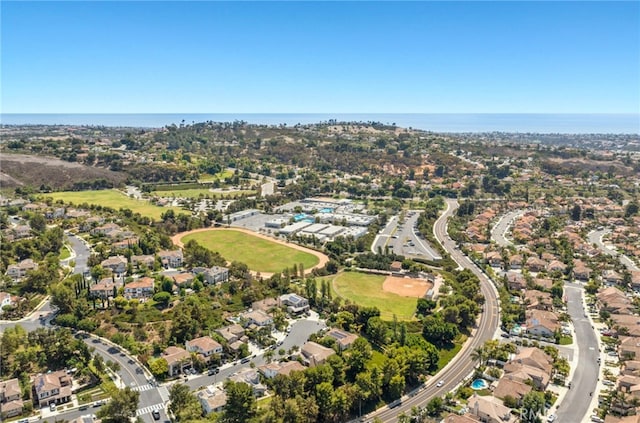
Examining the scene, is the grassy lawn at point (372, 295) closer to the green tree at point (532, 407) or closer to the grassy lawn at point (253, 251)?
the grassy lawn at point (253, 251)

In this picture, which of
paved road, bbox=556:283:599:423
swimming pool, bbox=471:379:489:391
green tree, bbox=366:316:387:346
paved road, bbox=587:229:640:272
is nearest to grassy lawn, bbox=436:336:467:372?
swimming pool, bbox=471:379:489:391

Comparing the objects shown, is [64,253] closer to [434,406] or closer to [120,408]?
[120,408]

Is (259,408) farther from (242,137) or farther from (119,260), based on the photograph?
(242,137)

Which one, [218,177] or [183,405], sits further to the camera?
[218,177]

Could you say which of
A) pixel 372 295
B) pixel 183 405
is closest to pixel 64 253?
pixel 183 405

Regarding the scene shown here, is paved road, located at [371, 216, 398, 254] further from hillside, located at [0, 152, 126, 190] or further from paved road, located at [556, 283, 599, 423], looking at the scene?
hillside, located at [0, 152, 126, 190]

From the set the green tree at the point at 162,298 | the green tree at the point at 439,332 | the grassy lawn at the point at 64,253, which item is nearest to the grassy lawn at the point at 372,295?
the green tree at the point at 439,332

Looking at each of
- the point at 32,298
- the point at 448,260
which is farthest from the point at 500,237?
the point at 32,298

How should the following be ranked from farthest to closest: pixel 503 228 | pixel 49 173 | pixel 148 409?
pixel 49 173, pixel 503 228, pixel 148 409
